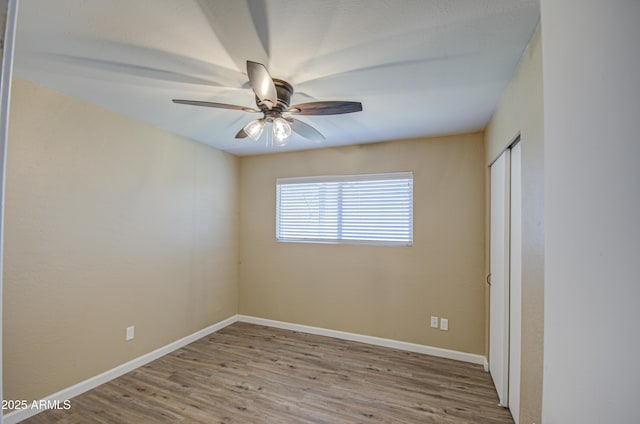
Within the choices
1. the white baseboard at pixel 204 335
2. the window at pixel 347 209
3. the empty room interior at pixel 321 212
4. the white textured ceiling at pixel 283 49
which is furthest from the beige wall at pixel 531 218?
the window at pixel 347 209

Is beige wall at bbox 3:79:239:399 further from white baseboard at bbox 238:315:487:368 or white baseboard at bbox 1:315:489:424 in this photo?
white baseboard at bbox 238:315:487:368

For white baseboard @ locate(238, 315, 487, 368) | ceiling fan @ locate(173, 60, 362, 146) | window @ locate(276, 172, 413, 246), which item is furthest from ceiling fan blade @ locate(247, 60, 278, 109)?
white baseboard @ locate(238, 315, 487, 368)

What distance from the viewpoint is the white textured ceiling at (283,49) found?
1354 millimetres

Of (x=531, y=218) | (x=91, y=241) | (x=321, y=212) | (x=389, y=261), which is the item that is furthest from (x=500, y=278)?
(x=91, y=241)

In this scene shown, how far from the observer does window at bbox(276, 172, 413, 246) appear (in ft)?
10.9

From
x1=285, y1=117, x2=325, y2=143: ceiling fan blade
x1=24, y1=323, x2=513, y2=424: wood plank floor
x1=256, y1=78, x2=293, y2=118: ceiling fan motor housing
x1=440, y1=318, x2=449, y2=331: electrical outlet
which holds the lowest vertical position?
x1=24, y1=323, x2=513, y2=424: wood plank floor

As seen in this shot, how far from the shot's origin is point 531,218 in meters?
1.52

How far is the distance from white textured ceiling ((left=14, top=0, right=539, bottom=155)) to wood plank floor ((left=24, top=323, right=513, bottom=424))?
7.70 ft

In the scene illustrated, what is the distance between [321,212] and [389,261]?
3.40ft

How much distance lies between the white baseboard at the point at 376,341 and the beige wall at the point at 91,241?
844 millimetres

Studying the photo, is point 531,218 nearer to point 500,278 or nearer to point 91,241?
point 500,278

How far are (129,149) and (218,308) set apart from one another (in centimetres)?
217

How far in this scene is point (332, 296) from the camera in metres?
3.59

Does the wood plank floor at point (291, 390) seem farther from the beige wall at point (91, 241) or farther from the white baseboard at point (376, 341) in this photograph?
the beige wall at point (91, 241)
